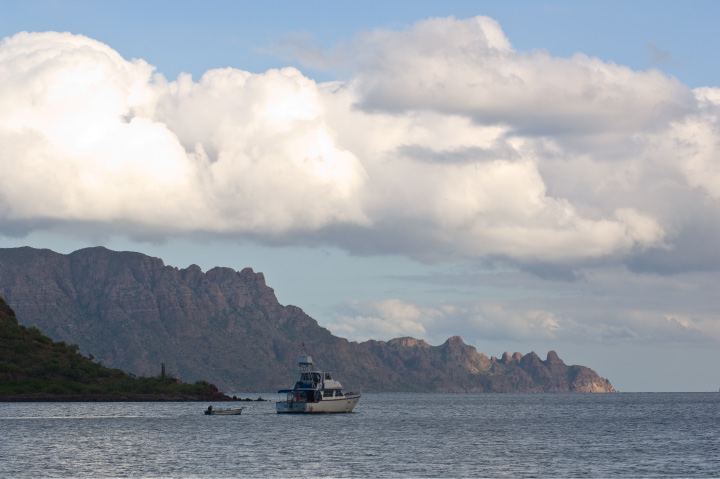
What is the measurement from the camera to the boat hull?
18500cm

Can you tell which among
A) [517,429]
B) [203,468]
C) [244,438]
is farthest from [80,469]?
[517,429]

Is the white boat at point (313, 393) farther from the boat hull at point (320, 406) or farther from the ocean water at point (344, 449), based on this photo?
the ocean water at point (344, 449)

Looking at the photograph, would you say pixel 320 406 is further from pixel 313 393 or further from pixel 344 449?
pixel 344 449

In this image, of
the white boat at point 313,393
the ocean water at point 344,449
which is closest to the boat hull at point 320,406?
the white boat at point 313,393

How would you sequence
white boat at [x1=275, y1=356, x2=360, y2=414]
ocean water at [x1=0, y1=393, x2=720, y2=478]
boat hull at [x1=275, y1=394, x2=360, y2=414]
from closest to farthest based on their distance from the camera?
ocean water at [x1=0, y1=393, x2=720, y2=478]
white boat at [x1=275, y1=356, x2=360, y2=414]
boat hull at [x1=275, y1=394, x2=360, y2=414]

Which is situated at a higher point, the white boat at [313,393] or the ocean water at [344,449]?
the white boat at [313,393]

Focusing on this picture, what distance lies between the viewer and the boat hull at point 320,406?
607 feet

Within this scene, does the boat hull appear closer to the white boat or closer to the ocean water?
the white boat

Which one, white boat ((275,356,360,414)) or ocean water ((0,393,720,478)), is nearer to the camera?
ocean water ((0,393,720,478))

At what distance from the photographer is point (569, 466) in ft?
324

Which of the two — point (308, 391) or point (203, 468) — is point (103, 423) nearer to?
point (308, 391)

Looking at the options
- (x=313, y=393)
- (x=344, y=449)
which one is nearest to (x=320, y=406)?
(x=313, y=393)

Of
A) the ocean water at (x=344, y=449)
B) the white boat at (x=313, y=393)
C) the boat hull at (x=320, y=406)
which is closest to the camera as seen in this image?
the ocean water at (x=344, y=449)

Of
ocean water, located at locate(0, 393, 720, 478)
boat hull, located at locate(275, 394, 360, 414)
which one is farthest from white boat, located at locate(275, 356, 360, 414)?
ocean water, located at locate(0, 393, 720, 478)
